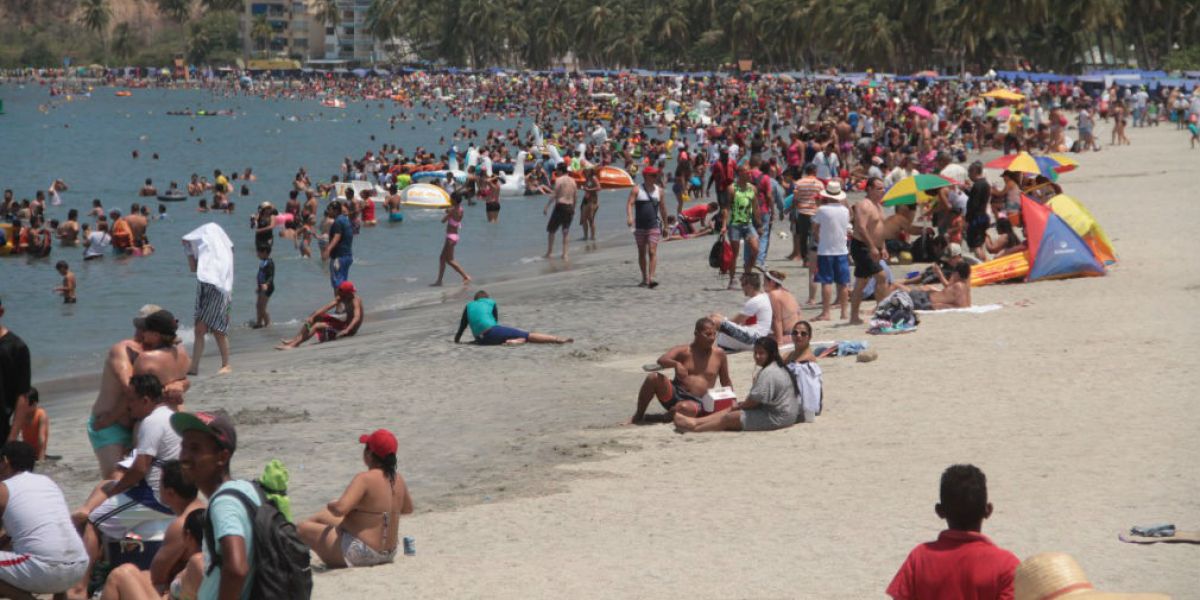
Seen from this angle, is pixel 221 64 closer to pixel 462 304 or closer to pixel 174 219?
pixel 174 219

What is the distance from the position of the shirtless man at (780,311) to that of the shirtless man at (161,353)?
21.0 feet

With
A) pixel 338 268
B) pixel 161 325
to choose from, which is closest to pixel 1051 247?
pixel 338 268

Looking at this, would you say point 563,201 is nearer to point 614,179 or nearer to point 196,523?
point 614,179

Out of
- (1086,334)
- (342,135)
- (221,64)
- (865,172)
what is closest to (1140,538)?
(1086,334)

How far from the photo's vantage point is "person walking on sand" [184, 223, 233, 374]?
1427 centimetres

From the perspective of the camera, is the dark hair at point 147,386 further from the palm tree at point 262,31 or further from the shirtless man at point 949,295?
the palm tree at point 262,31

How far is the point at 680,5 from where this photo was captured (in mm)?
134750

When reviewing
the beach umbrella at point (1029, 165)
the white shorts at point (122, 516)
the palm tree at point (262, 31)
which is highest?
the palm tree at point (262, 31)

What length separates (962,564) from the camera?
4.84 meters

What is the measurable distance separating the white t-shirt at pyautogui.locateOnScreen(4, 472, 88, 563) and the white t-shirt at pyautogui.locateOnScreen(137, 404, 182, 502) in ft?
1.54

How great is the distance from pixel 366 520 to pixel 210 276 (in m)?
6.89

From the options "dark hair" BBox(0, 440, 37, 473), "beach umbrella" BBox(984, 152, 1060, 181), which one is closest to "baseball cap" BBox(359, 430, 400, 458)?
"dark hair" BBox(0, 440, 37, 473)

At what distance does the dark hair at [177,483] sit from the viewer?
5.90m

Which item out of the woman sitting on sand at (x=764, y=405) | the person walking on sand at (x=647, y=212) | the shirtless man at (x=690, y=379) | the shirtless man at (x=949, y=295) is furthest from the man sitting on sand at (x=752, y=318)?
the person walking on sand at (x=647, y=212)
